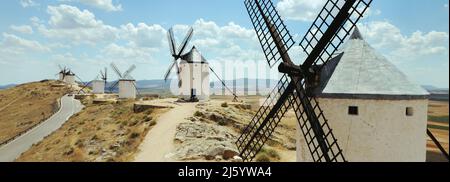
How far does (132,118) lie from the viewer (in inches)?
1120

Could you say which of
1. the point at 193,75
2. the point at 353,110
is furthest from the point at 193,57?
the point at 353,110

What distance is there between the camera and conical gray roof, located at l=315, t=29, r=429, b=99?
37.4 ft

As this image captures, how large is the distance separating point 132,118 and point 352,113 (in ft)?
68.6

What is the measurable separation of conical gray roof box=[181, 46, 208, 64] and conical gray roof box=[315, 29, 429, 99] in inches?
881

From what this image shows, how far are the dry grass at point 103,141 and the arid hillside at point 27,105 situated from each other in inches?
812

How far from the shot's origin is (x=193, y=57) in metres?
34.6

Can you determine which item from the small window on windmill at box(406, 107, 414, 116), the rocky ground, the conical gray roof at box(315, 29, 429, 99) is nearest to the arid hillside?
the rocky ground

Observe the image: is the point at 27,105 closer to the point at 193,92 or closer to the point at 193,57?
the point at 193,92

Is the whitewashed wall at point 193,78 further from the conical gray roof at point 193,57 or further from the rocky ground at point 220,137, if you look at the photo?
the rocky ground at point 220,137

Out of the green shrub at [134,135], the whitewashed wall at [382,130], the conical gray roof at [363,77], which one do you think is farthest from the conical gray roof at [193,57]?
the whitewashed wall at [382,130]

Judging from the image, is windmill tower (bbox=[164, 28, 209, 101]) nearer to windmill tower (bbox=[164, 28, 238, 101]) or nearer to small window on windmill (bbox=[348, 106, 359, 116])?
windmill tower (bbox=[164, 28, 238, 101])

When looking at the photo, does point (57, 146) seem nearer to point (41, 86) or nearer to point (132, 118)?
point (132, 118)

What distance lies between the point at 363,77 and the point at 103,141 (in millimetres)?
18289
